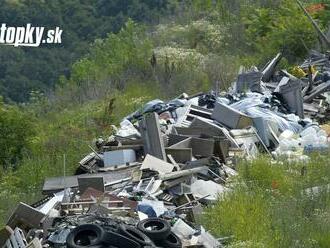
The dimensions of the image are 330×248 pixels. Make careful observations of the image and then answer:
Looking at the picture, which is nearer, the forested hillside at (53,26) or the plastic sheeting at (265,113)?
the plastic sheeting at (265,113)

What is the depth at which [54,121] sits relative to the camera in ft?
63.7

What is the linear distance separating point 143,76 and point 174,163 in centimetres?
1069

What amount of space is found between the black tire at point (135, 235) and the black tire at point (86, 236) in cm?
A: 23

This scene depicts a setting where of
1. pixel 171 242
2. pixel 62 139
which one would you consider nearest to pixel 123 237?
pixel 171 242

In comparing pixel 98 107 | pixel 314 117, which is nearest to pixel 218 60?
pixel 98 107

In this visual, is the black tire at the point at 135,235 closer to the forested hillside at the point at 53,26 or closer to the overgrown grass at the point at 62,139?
the overgrown grass at the point at 62,139

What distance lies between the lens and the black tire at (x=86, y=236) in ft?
24.9

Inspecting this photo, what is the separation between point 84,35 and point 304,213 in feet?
126

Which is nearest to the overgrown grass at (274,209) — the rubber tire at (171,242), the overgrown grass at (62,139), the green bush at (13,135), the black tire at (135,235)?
the rubber tire at (171,242)

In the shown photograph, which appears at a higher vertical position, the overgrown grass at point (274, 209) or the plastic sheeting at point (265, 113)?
the plastic sheeting at point (265, 113)

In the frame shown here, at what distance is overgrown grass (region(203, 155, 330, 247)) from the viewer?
8.02 metres

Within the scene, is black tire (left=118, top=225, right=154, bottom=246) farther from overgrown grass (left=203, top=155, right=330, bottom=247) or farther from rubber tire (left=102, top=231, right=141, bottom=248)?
overgrown grass (left=203, top=155, right=330, bottom=247)

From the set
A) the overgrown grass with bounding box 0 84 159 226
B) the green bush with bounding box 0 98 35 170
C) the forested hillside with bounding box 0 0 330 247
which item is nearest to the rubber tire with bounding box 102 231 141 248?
the forested hillside with bounding box 0 0 330 247

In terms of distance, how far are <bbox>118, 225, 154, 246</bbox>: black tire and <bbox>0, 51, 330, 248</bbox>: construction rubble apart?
0.04 ft
